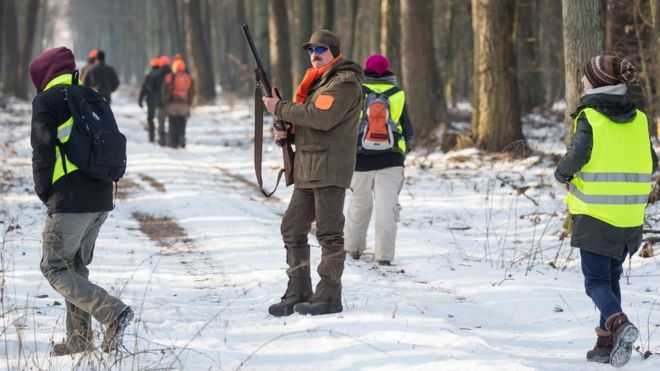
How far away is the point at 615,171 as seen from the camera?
513 centimetres

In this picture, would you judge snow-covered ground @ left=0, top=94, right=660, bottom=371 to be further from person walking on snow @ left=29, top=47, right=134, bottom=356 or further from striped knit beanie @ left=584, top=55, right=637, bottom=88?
striped knit beanie @ left=584, top=55, right=637, bottom=88

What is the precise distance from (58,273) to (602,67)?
358 cm

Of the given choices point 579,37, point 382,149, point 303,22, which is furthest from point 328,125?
point 303,22

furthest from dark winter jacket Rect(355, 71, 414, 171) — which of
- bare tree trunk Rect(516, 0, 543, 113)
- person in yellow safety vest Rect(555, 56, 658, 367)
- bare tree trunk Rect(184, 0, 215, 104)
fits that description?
bare tree trunk Rect(184, 0, 215, 104)

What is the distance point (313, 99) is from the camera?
5801mm

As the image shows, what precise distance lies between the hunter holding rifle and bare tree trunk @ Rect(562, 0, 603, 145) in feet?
12.3

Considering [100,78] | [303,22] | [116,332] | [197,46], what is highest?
[303,22]

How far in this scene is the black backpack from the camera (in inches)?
199

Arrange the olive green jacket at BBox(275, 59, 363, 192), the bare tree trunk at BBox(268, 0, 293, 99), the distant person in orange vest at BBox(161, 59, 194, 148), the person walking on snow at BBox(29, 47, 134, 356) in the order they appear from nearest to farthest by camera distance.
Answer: the person walking on snow at BBox(29, 47, 134, 356)
the olive green jacket at BBox(275, 59, 363, 192)
the distant person in orange vest at BBox(161, 59, 194, 148)
the bare tree trunk at BBox(268, 0, 293, 99)

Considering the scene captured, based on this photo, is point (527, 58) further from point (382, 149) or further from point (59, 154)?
point (59, 154)

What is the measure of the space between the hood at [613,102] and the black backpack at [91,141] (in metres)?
2.93

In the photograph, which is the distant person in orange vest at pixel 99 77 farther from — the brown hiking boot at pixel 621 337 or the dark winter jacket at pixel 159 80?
the brown hiking boot at pixel 621 337

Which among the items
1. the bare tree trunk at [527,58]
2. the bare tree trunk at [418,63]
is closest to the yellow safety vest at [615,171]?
the bare tree trunk at [418,63]

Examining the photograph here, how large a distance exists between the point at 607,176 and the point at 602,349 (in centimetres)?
108
